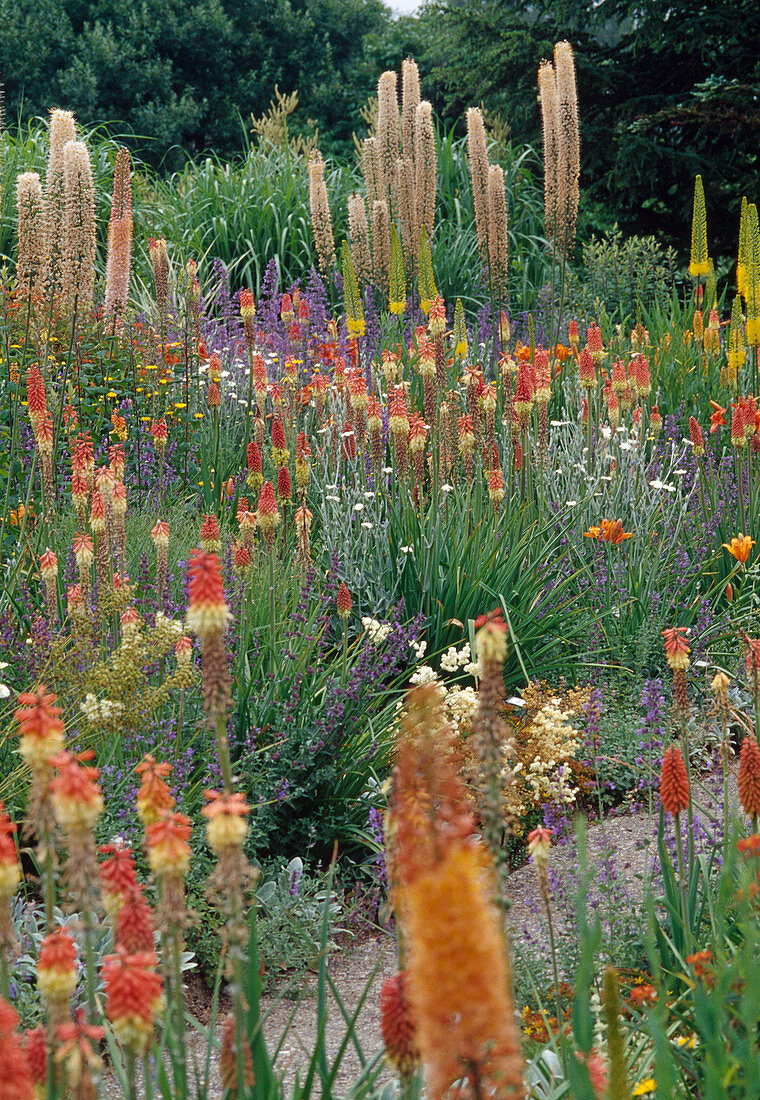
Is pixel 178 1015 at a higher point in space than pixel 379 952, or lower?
higher

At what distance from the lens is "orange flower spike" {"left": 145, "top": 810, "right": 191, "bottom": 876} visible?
4.21 feet

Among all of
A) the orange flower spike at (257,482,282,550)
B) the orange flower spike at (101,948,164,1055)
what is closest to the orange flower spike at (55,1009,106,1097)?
the orange flower spike at (101,948,164,1055)

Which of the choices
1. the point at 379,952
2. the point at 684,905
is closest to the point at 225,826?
the point at 684,905

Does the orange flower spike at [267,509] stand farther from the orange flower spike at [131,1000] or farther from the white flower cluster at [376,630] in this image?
the orange flower spike at [131,1000]

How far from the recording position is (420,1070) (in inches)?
51.4

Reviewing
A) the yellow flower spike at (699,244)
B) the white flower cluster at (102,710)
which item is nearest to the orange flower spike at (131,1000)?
the white flower cluster at (102,710)

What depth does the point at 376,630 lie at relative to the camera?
4.05 m

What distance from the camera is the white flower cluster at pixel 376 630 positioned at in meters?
3.79

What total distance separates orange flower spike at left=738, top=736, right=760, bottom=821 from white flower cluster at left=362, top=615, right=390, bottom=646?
1.93 metres

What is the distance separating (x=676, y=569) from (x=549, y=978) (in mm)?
2743

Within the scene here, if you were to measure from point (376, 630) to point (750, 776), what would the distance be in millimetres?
2211

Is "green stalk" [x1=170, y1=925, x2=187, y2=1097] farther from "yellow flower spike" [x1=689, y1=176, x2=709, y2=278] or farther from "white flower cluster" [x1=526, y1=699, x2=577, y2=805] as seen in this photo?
"yellow flower spike" [x1=689, y1=176, x2=709, y2=278]

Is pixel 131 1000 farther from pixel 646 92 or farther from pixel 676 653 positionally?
pixel 646 92

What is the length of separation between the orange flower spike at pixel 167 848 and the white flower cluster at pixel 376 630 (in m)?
2.46
